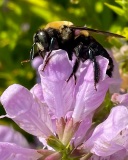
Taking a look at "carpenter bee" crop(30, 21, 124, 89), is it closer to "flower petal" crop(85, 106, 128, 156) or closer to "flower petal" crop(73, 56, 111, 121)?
Answer: "flower petal" crop(73, 56, 111, 121)

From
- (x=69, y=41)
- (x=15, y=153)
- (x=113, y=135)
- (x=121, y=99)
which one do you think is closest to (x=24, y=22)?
(x=69, y=41)

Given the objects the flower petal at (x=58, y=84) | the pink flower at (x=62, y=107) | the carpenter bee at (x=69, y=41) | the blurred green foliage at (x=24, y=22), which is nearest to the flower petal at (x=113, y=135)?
the pink flower at (x=62, y=107)

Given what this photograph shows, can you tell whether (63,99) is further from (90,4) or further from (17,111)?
(90,4)

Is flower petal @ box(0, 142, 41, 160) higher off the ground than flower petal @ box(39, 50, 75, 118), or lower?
lower

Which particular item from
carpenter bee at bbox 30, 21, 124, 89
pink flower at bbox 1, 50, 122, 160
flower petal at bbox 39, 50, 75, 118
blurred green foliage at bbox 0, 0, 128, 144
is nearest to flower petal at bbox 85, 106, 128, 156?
pink flower at bbox 1, 50, 122, 160

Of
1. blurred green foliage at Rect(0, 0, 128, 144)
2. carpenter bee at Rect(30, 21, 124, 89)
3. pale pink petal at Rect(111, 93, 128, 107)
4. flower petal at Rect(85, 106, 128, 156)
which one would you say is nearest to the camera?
flower petal at Rect(85, 106, 128, 156)

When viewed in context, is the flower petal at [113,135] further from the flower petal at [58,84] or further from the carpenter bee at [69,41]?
the carpenter bee at [69,41]

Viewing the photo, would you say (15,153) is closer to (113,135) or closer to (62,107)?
(62,107)

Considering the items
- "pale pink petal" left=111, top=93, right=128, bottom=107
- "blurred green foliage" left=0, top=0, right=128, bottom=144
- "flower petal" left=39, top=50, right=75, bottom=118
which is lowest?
"blurred green foliage" left=0, top=0, right=128, bottom=144
